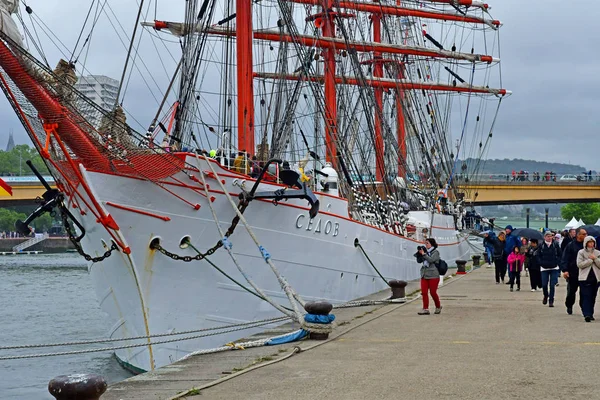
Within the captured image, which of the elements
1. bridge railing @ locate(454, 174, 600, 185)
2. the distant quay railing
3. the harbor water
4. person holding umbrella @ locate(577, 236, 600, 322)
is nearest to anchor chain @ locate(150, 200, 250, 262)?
the harbor water

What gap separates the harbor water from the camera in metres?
→ 20.4

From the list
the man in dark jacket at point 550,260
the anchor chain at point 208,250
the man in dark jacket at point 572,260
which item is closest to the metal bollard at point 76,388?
the anchor chain at point 208,250

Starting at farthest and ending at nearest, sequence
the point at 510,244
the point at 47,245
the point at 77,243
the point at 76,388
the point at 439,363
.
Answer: the point at 47,245, the point at 510,244, the point at 77,243, the point at 439,363, the point at 76,388

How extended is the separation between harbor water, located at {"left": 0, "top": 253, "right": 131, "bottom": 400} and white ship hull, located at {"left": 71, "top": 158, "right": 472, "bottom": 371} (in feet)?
6.58

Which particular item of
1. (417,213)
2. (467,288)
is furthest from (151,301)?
(417,213)

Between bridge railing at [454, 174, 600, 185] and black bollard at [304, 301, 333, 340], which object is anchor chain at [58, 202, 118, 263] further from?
bridge railing at [454, 174, 600, 185]

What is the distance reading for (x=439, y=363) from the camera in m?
11.2

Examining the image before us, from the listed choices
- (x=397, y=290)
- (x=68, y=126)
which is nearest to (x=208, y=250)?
(x=68, y=126)

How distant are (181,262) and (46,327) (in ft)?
48.0

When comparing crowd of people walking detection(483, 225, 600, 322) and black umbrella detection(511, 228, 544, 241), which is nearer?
crowd of people walking detection(483, 225, 600, 322)

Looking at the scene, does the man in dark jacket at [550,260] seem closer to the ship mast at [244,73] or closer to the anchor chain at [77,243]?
the ship mast at [244,73]

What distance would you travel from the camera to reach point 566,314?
679 inches

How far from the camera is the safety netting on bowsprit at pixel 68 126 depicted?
15148mm

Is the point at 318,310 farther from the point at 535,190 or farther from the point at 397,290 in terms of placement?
the point at 535,190
